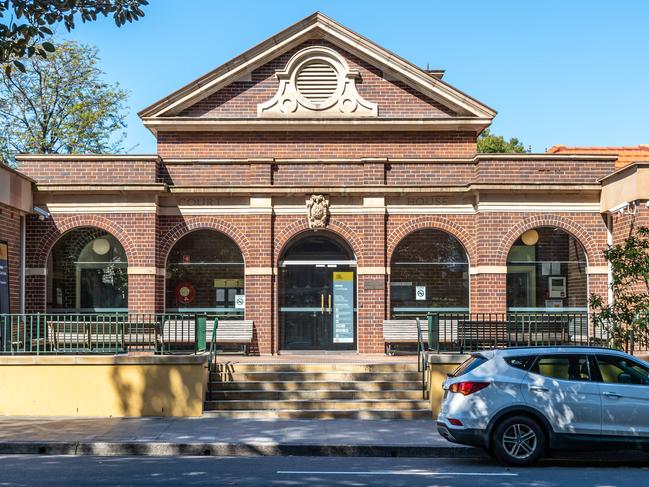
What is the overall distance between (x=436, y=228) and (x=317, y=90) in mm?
4409

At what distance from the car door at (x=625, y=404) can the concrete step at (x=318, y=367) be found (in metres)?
5.94

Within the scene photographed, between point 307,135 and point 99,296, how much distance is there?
6186mm

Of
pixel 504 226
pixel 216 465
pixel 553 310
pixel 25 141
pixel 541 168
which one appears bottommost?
pixel 216 465

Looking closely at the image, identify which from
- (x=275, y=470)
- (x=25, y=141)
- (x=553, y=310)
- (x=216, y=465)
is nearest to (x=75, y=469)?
(x=216, y=465)

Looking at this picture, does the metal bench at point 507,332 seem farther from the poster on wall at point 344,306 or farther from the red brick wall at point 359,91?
the red brick wall at point 359,91

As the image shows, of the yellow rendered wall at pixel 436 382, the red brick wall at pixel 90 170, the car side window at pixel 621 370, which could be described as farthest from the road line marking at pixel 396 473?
the red brick wall at pixel 90 170

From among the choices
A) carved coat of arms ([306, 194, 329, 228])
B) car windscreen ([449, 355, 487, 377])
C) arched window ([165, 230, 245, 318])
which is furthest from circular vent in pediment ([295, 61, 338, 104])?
car windscreen ([449, 355, 487, 377])

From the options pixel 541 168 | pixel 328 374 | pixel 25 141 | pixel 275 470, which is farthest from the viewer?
pixel 25 141

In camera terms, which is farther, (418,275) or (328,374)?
(418,275)

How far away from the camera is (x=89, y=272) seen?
21.5 m

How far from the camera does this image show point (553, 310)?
2134 cm

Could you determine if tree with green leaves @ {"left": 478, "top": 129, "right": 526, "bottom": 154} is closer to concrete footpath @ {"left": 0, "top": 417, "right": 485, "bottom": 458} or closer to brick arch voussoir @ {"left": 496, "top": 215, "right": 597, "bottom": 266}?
brick arch voussoir @ {"left": 496, "top": 215, "right": 597, "bottom": 266}

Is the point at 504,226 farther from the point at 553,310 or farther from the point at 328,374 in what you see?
the point at 328,374

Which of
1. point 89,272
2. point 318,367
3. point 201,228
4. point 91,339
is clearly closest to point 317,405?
point 318,367
